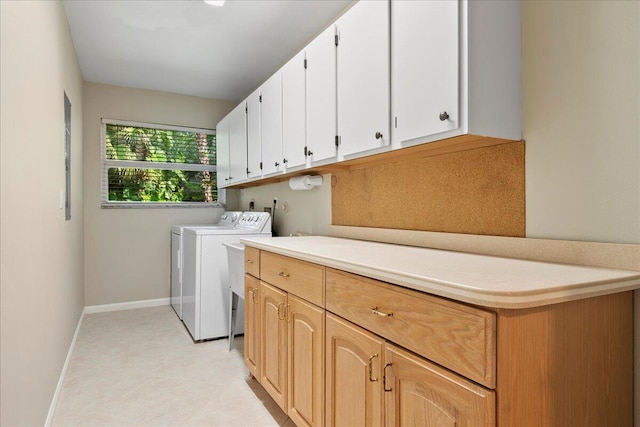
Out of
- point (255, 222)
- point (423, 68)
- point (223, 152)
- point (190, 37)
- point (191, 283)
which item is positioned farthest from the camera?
point (223, 152)

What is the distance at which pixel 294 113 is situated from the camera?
249cm

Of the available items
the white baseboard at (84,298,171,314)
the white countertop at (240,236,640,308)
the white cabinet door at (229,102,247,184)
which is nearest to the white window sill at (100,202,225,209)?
the white cabinet door at (229,102,247,184)

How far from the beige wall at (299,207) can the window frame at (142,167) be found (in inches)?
39.4

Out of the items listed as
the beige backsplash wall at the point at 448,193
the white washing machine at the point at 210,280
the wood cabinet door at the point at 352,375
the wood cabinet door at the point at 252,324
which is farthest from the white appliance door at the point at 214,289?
the wood cabinet door at the point at 352,375

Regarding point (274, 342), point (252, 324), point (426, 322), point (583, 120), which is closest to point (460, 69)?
point (583, 120)

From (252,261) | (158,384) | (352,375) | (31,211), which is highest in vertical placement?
(31,211)

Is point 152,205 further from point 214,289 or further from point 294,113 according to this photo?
point 294,113

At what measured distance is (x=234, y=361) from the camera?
2770 mm

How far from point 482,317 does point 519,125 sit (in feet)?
2.91

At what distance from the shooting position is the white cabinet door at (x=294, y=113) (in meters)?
2.38

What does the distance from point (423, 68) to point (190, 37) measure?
87.3 inches

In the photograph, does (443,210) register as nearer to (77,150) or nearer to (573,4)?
(573,4)

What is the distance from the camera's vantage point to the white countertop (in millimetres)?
833

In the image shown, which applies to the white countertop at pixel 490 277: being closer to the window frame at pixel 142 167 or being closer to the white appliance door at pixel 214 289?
the white appliance door at pixel 214 289
